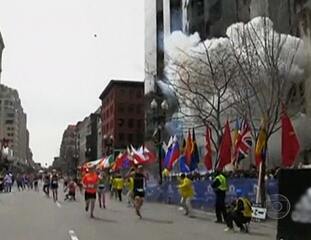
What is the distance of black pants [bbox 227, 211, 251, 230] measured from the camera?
63.7 ft

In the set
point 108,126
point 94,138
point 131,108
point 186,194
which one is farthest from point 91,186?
point 94,138

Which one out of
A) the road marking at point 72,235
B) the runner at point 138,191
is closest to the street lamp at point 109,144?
the runner at point 138,191

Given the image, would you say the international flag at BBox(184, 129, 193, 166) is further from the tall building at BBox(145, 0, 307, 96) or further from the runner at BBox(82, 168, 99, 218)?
the runner at BBox(82, 168, 99, 218)

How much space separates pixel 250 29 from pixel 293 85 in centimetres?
1016

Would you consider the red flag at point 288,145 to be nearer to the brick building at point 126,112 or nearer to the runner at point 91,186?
the runner at point 91,186

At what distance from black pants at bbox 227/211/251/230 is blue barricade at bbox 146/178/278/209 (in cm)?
361

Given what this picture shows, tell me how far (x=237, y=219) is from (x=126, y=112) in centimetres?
11873

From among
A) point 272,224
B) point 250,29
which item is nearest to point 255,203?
point 272,224

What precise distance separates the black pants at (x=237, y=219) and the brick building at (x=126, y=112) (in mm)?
114086

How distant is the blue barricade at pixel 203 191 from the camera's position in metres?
25.2

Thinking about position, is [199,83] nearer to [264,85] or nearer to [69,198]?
[264,85]

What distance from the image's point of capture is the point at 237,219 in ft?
64.0

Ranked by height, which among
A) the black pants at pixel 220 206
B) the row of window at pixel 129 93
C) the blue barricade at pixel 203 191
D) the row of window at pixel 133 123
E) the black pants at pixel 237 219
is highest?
the row of window at pixel 129 93

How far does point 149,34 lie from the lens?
95438 mm
